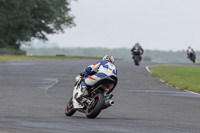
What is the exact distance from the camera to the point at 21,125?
35.0 feet

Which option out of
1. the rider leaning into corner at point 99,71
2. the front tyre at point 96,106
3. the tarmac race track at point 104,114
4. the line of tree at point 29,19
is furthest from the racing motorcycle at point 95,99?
the line of tree at point 29,19

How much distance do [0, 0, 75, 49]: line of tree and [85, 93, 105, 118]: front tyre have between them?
188 ft

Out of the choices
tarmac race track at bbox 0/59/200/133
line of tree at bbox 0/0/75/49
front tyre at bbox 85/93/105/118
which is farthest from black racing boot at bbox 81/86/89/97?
line of tree at bbox 0/0/75/49

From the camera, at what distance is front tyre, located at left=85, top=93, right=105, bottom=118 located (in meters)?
12.3

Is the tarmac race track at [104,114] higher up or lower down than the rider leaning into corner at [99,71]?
lower down

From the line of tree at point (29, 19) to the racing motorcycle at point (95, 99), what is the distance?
5658 cm

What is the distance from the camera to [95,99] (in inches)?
500

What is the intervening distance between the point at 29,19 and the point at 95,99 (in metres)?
62.8

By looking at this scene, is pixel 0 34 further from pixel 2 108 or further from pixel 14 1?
pixel 2 108

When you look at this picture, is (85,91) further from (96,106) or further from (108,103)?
(108,103)

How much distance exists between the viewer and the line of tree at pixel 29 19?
71500mm

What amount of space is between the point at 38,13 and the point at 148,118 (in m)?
66.6

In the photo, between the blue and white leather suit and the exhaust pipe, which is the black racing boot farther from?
the exhaust pipe

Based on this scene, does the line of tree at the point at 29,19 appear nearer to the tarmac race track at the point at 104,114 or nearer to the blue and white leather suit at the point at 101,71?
the tarmac race track at the point at 104,114
